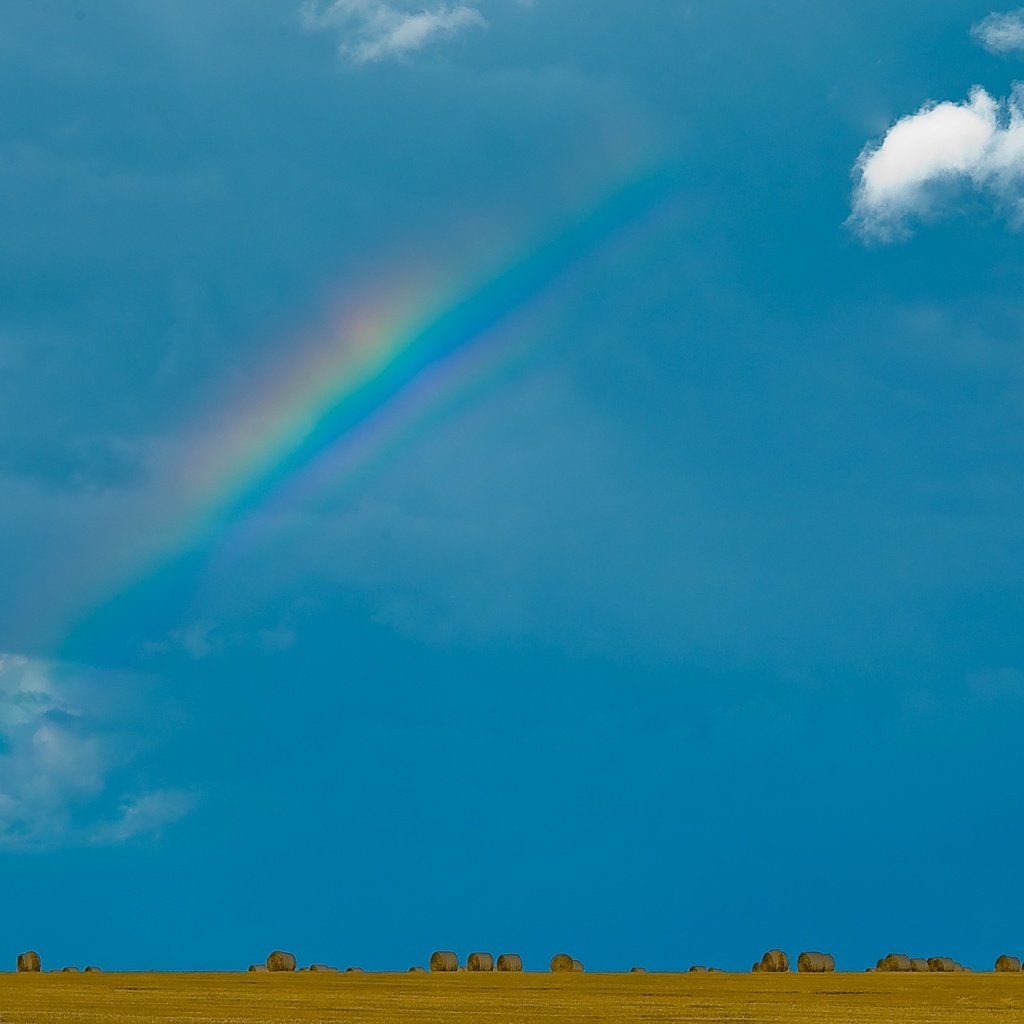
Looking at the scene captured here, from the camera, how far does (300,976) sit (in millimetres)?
46531

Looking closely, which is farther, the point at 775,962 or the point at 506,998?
the point at 775,962

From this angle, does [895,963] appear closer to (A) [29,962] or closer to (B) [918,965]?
(B) [918,965]

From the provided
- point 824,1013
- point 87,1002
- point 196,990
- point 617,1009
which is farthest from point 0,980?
point 824,1013

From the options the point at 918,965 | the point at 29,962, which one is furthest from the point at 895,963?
the point at 29,962

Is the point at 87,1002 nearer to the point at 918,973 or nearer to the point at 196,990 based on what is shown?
the point at 196,990

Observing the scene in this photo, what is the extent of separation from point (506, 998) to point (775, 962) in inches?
681

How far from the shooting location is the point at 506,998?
119ft

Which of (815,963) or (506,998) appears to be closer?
(506,998)

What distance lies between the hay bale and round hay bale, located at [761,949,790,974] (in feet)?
1.86

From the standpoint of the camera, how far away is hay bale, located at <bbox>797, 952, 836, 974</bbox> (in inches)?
1954

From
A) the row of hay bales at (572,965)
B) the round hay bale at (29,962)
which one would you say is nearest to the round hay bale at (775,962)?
the row of hay bales at (572,965)

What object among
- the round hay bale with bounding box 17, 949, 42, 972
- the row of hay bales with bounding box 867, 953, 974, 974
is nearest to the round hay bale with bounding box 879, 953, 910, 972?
the row of hay bales with bounding box 867, 953, 974, 974

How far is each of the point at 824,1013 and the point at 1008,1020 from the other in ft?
12.3

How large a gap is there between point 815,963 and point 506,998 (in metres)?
17.2
